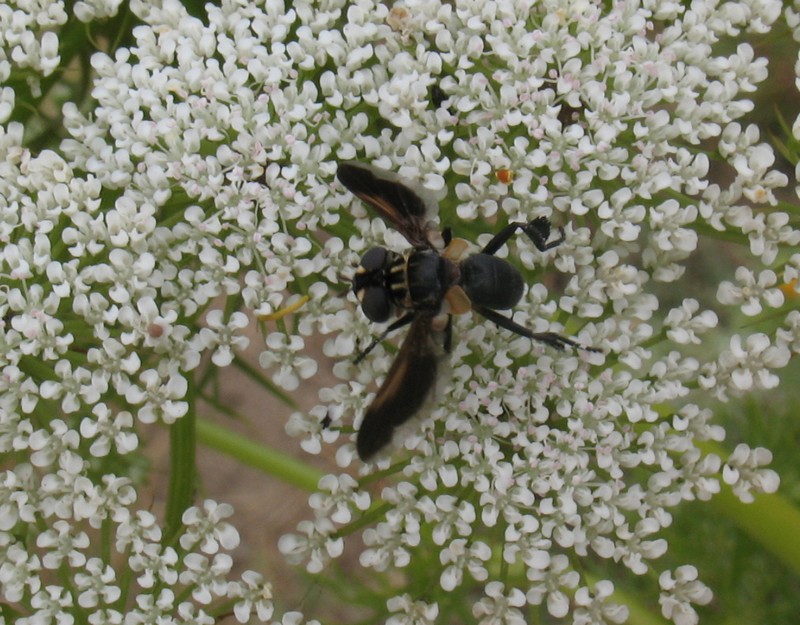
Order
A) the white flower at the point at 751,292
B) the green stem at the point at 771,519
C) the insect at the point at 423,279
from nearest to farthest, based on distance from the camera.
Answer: the insect at the point at 423,279
the white flower at the point at 751,292
the green stem at the point at 771,519

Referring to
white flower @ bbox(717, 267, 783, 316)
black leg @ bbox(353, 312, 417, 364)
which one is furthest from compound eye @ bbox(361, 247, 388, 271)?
white flower @ bbox(717, 267, 783, 316)

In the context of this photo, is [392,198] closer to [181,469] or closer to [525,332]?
[525,332]

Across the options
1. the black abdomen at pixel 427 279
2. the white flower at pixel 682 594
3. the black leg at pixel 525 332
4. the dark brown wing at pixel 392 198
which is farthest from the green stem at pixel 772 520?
the dark brown wing at pixel 392 198

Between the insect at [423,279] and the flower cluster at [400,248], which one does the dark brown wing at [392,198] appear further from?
the flower cluster at [400,248]

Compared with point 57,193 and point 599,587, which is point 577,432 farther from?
point 57,193

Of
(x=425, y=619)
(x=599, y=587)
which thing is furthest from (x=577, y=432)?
(x=425, y=619)

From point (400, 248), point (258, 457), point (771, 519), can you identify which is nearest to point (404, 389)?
point (400, 248)

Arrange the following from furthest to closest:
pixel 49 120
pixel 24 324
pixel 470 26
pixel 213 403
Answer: pixel 213 403 → pixel 49 120 → pixel 470 26 → pixel 24 324
